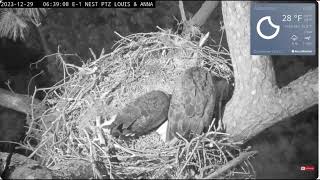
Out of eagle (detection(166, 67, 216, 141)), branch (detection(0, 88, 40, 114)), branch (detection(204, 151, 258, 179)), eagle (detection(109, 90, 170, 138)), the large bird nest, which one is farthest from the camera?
branch (detection(0, 88, 40, 114))

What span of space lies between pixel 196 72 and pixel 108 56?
0.64m

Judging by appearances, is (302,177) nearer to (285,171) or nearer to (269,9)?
(285,171)

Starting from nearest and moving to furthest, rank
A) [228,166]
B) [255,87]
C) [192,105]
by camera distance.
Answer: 1. [228,166]
2. [255,87]
3. [192,105]

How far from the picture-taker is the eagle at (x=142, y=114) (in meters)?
2.91

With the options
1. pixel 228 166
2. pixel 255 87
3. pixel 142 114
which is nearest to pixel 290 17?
pixel 255 87

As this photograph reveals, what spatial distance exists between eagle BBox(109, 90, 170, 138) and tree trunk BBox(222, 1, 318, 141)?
52cm

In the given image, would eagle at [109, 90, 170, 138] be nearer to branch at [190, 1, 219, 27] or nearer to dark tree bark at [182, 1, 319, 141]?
dark tree bark at [182, 1, 319, 141]

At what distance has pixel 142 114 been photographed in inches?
116

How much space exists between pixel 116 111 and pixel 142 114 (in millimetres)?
188

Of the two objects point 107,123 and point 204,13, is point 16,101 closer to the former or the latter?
point 107,123

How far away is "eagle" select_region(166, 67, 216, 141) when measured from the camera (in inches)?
109

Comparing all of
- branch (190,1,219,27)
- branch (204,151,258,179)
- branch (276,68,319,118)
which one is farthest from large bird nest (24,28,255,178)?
branch (276,68,319,118)
